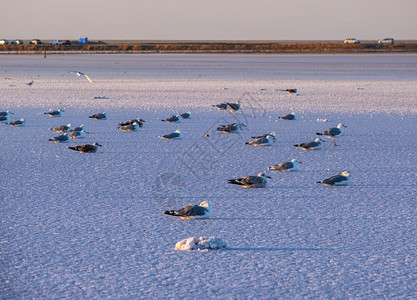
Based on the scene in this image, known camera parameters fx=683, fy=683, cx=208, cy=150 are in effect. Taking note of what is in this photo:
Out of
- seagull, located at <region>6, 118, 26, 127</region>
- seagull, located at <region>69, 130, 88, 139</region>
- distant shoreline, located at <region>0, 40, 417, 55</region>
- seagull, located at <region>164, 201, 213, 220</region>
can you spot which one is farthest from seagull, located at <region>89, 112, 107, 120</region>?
distant shoreline, located at <region>0, 40, 417, 55</region>

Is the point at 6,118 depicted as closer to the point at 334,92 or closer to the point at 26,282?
the point at 26,282

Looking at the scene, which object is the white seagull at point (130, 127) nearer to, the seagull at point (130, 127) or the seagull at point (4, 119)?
the seagull at point (130, 127)

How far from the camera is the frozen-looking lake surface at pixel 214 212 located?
19.1 feet

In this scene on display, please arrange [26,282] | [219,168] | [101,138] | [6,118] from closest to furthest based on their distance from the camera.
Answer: [26,282]
[219,168]
[101,138]
[6,118]

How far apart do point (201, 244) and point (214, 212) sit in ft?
4.62

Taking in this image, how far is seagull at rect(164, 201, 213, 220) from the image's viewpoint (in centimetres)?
760

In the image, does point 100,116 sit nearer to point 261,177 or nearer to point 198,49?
point 261,177

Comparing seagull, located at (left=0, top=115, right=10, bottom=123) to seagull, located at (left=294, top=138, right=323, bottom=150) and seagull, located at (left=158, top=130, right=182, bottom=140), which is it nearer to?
seagull, located at (left=158, top=130, right=182, bottom=140)

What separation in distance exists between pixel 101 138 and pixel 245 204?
19.8 feet

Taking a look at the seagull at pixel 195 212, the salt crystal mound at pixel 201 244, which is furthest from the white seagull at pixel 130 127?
the salt crystal mound at pixel 201 244

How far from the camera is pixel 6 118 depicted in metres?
15.9

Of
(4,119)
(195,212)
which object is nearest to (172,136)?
(4,119)

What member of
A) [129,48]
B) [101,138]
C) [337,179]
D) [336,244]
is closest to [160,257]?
[336,244]

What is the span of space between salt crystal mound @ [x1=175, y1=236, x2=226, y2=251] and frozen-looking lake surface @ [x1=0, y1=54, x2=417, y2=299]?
7 centimetres
